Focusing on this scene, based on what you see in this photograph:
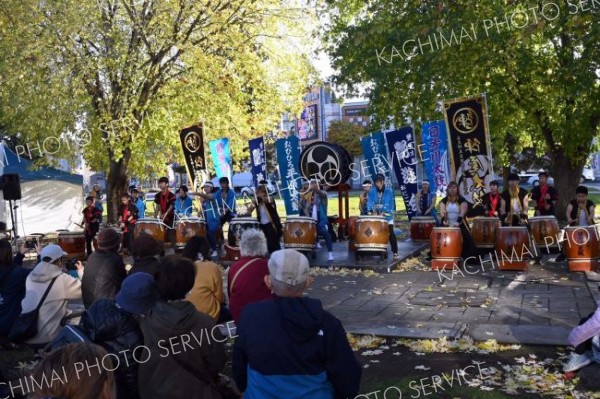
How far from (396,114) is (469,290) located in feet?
29.1

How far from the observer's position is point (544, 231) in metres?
12.3

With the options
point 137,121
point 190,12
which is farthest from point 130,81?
point 190,12

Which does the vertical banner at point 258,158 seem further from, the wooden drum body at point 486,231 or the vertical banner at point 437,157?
the wooden drum body at point 486,231

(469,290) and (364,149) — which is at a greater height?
(364,149)

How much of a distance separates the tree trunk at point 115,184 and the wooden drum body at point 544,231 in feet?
39.0

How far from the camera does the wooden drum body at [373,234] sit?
1238 cm

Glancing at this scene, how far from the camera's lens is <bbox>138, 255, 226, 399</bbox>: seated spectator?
11.8 feet

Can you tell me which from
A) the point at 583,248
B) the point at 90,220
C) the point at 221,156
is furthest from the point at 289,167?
the point at 583,248

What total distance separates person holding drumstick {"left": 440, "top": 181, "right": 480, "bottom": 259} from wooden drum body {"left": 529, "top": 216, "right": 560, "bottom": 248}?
51.3 inches

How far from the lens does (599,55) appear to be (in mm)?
13250

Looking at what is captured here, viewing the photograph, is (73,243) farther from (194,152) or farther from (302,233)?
(302,233)

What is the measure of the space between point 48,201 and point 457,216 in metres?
15.3

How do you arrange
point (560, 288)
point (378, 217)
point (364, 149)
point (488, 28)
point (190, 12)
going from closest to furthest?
point (560, 288) < point (378, 217) < point (488, 28) < point (190, 12) < point (364, 149)

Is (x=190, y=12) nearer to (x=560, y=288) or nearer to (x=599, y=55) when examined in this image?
(x=599, y=55)
